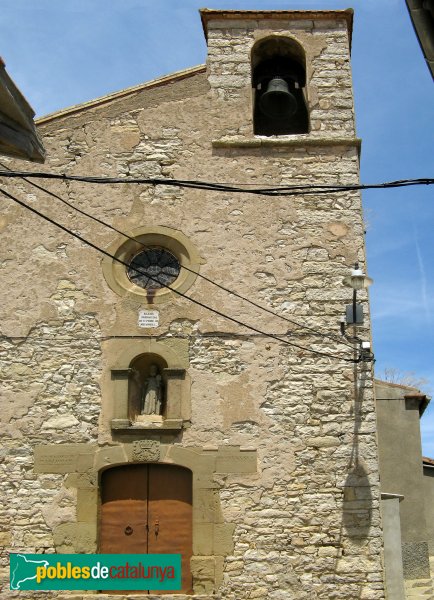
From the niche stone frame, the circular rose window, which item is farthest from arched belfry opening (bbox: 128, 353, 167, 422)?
the circular rose window

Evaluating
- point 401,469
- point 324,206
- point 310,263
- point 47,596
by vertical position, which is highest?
point 324,206

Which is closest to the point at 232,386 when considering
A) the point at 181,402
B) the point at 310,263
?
the point at 181,402

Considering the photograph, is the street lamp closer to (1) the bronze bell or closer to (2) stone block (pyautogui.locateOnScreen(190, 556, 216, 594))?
(1) the bronze bell

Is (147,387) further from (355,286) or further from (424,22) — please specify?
(424,22)

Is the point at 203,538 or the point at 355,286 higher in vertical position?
the point at 355,286

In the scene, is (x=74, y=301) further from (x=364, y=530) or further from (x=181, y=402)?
(x=364, y=530)

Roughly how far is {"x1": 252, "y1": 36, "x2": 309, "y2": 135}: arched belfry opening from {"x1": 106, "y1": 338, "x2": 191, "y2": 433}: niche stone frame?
3794 millimetres

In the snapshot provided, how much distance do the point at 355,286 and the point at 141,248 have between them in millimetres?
2950

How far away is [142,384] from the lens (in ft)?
31.0

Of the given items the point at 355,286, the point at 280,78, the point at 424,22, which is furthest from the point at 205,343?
the point at 424,22

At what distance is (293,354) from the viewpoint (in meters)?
9.22

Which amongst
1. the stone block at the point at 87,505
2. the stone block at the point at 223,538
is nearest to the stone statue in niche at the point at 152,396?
the stone block at the point at 87,505

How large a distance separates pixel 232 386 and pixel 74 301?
2331 mm

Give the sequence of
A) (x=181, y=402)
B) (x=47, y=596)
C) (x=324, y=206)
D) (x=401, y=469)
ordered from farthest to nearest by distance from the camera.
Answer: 1. (x=401, y=469)
2. (x=324, y=206)
3. (x=181, y=402)
4. (x=47, y=596)
